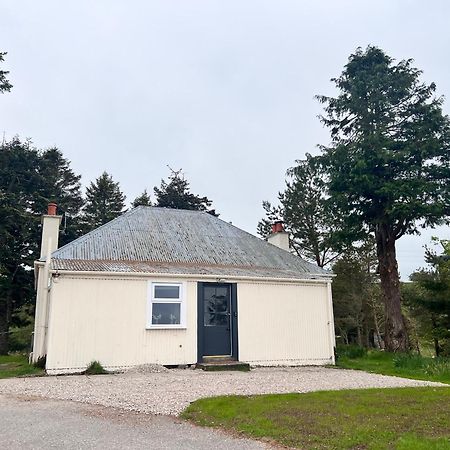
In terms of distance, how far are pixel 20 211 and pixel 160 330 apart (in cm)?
1493

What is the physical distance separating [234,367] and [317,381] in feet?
9.56

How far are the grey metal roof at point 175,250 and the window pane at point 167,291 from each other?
46cm

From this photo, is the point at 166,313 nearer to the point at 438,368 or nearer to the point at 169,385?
the point at 169,385

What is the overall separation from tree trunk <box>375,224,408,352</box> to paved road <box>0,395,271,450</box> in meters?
13.3

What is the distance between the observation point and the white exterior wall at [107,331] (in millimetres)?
10500

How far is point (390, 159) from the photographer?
16000mm

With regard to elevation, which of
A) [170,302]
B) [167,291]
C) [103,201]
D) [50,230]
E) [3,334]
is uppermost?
[103,201]

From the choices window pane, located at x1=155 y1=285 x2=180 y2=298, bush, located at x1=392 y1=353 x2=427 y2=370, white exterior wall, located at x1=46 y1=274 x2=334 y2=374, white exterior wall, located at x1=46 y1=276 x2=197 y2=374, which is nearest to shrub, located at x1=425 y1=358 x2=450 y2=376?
bush, located at x1=392 y1=353 x2=427 y2=370

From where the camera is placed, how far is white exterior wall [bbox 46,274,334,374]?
10.6 m

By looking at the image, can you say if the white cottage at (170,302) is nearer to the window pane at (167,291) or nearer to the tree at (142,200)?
the window pane at (167,291)

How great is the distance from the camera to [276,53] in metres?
15.7

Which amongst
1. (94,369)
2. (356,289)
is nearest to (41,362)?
(94,369)

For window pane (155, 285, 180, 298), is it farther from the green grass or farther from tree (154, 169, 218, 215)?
tree (154, 169, 218, 215)

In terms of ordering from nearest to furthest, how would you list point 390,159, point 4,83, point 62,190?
point 390,159 < point 4,83 < point 62,190
